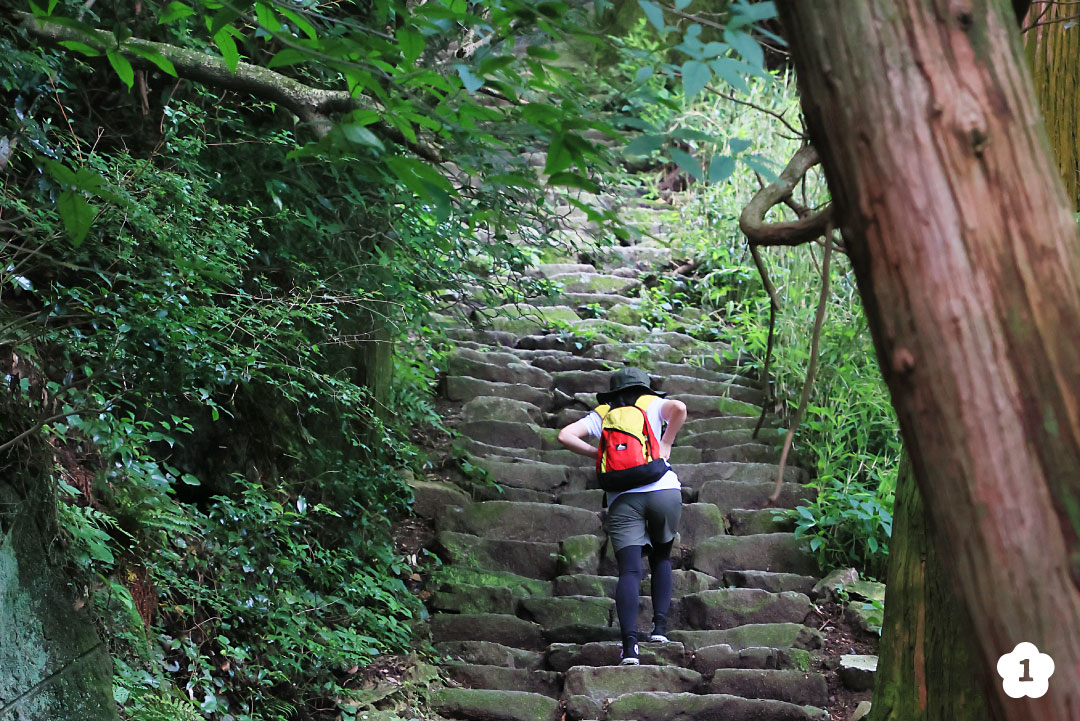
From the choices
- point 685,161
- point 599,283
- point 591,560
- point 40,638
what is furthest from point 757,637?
point 599,283

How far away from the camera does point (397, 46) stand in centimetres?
217

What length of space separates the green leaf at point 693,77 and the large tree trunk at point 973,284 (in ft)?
0.96

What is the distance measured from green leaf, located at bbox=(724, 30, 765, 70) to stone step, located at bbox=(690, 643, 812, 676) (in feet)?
12.7

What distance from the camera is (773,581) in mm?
5543

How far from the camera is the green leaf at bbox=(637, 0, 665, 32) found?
1.64 metres

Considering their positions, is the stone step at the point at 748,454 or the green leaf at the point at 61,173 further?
the stone step at the point at 748,454

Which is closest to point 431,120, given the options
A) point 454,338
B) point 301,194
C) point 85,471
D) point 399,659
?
point 85,471

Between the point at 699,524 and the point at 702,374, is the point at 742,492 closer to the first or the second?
the point at 699,524

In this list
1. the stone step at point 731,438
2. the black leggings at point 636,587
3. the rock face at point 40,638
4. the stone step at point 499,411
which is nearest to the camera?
the rock face at point 40,638

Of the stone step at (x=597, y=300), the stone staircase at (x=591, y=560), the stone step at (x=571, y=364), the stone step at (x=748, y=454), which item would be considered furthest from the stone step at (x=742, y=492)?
the stone step at (x=597, y=300)

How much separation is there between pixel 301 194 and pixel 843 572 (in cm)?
396

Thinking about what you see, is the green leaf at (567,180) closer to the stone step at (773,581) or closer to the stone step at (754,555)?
the stone step at (773,581)

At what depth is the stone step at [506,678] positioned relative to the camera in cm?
474

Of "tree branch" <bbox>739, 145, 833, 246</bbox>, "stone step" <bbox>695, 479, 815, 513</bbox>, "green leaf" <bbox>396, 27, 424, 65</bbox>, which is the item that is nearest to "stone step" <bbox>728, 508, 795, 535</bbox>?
"stone step" <bbox>695, 479, 815, 513</bbox>
